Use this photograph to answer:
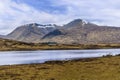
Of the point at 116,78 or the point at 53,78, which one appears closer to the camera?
the point at 116,78

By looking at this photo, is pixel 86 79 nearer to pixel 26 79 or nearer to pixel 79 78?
pixel 79 78

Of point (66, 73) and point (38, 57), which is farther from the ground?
point (66, 73)

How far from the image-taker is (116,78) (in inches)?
1319

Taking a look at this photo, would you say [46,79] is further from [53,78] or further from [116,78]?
[116,78]

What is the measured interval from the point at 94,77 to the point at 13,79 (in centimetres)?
1065

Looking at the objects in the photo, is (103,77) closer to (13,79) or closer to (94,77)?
(94,77)

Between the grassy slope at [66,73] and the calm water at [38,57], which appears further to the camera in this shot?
the calm water at [38,57]

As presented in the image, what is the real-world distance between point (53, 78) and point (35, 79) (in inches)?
94.7

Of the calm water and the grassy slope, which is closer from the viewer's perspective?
the grassy slope

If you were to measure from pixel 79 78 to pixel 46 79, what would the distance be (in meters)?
4.31

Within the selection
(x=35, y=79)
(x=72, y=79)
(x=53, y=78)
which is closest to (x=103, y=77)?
(x=72, y=79)

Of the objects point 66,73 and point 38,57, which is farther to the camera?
point 38,57

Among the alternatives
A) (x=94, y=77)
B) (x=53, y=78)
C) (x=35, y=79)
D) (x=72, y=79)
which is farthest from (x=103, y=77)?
(x=35, y=79)

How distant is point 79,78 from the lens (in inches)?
1368
